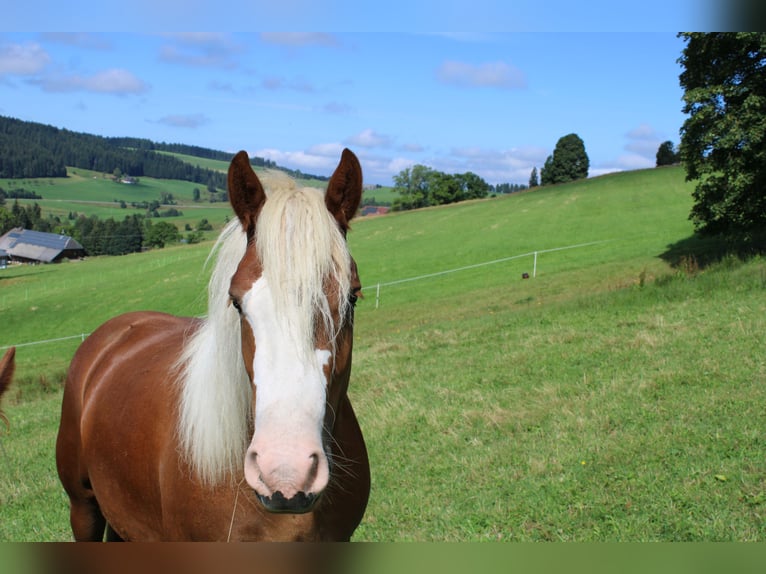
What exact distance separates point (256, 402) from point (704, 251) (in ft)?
81.7

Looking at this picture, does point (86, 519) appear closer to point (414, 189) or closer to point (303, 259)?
point (303, 259)

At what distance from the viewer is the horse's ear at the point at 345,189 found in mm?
2246

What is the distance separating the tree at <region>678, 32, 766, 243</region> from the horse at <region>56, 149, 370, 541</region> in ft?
51.9

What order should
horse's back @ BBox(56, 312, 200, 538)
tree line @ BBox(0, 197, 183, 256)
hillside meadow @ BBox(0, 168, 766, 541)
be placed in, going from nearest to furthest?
horse's back @ BBox(56, 312, 200, 538), hillside meadow @ BBox(0, 168, 766, 541), tree line @ BBox(0, 197, 183, 256)

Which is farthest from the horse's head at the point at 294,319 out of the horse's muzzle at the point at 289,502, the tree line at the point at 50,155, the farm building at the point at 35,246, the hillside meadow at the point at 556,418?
the farm building at the point at 35,246

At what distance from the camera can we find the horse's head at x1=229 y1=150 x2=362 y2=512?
63.4 inches

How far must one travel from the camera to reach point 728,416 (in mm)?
6352

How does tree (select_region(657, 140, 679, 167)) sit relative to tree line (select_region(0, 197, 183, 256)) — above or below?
above

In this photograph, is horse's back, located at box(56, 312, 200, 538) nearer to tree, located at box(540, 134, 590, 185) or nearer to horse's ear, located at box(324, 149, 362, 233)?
horse's ear, located at box(324, 149, 362, 233)

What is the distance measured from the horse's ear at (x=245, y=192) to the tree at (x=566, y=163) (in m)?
47.9

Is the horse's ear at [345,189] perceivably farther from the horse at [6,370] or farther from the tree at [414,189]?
the tree at [414,189]

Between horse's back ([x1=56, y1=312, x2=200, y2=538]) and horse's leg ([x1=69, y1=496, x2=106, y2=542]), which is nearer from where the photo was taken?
horse's back ([x1=56, y1=312, x2=200, y2=538])

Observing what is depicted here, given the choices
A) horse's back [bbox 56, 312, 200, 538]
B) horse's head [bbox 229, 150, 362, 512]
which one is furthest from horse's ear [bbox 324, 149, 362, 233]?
horse's back [bbox 56, 312, 200, 538]

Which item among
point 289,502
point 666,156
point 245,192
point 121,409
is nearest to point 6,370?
point 121,409
